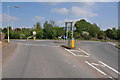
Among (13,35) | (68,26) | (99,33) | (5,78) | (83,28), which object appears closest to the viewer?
(5,78)

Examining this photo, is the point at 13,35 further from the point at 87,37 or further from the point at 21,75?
the point at 21,75

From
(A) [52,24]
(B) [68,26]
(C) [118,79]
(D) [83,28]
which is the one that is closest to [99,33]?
(D) [83,28]

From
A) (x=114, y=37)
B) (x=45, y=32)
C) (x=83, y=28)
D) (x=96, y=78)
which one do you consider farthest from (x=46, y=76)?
(x=83, y=28)

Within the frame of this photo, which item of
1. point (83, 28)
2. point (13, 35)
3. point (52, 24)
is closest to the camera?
point (13, 35)

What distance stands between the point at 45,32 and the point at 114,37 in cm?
2653

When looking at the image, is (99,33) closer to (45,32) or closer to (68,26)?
(45,32)

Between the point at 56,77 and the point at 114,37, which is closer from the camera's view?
the point at 56,77

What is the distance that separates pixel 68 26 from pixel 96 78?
20061mm

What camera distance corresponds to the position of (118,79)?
22.5 ft

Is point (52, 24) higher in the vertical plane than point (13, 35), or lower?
higher

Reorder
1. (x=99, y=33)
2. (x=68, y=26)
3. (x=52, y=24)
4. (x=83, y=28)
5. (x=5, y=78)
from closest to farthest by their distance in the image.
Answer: (x=5, y=78), (x=68, y=26), (x=99, y=33), (x=52, y=24), (x=83, y=28)

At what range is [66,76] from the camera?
6961 millimetres

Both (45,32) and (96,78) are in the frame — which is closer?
(96,78)

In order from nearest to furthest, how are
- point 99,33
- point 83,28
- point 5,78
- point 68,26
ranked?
point 5,78
point 68,26
point 99,33
point 83,28
